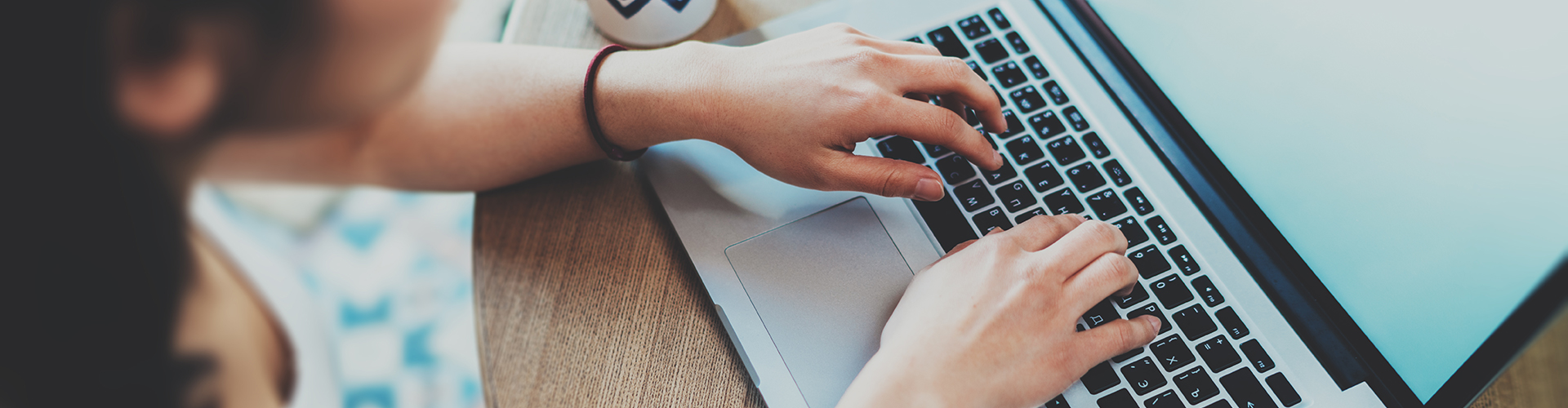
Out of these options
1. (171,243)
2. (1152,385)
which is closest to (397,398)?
(171,243)

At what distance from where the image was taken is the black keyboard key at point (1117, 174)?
536mm

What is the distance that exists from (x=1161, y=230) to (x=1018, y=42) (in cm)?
19

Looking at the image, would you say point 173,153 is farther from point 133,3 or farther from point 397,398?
point 397,398

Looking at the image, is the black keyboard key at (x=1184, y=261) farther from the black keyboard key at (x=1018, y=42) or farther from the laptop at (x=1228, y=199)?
the black keyboard key at (x=1018, y=42)

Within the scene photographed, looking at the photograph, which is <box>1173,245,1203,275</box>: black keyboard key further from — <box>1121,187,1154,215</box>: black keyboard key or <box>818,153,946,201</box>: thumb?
<box>818,153,946,201</box>: thumb

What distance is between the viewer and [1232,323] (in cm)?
47

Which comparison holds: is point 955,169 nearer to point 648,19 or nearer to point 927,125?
point 927,125

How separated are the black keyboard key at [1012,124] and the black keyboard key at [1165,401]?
0.71ft

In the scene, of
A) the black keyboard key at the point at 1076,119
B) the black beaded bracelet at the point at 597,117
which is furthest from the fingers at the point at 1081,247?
the black beaded bracelet at the point at 597,117

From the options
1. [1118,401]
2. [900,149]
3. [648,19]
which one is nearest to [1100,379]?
[1118,401]

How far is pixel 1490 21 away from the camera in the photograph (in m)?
0.32

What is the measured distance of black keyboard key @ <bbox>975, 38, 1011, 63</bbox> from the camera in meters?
0.59

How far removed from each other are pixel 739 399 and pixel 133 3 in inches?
14.6

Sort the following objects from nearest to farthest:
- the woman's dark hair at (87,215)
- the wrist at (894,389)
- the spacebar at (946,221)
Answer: the woman's dark hair at (87,215), the wrist at (894,389), the spacebar at (946,221)
